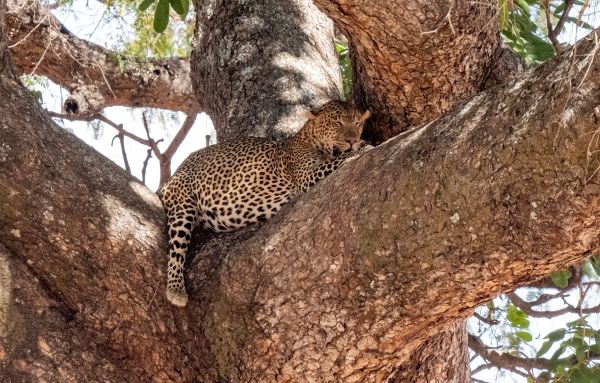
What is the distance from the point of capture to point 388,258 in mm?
4000

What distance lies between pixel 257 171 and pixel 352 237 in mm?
1944

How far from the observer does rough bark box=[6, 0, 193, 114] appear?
740 centimetres

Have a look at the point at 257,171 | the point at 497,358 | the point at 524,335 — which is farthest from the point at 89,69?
the point at 524,335

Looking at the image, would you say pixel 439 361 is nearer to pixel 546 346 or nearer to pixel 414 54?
pixel 546 346

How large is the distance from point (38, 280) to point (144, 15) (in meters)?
3.51

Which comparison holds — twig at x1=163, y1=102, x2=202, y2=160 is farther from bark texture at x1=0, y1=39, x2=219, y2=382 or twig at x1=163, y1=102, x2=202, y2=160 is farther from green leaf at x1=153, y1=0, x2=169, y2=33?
bark texture at x1=0, y1=39, x2=219, y2=382

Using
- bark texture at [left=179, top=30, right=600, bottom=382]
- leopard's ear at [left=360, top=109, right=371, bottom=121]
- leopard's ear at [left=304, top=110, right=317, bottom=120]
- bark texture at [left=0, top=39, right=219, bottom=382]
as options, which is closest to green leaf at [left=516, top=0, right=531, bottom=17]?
leopard's ear at [left=360, top=109, right=371, bottom=121]

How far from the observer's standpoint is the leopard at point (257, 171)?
5742 mm

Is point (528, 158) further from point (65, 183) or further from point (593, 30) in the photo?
point (65, 183)

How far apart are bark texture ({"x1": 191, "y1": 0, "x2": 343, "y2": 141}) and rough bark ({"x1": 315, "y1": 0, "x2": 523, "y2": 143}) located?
1112 mm

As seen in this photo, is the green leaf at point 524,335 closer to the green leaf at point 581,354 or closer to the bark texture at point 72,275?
the green leaf at point 581,354

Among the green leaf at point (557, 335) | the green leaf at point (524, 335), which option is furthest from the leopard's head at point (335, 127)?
the green leaf at point (524, 335)

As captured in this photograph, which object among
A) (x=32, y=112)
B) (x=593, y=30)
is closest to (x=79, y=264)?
(x=32, y=112)

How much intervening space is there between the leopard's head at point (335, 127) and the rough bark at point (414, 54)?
0.54 ft
